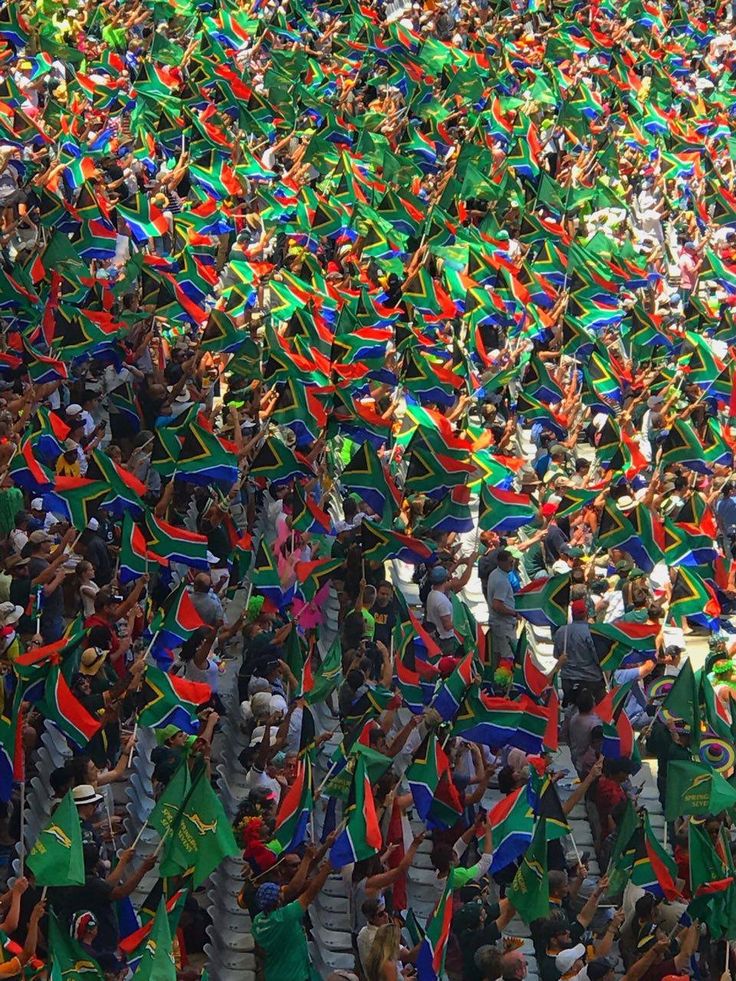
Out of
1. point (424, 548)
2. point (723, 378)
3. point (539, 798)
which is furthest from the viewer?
point (723, 378)

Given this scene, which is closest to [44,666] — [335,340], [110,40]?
[335,340]

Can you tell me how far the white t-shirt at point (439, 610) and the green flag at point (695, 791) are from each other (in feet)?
10.9

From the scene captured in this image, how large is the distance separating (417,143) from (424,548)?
43.5 feet

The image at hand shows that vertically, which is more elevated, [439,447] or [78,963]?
[78,963]

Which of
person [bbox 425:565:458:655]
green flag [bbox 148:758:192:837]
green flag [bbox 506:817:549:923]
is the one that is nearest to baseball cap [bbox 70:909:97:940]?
green flag [bbox 148:758:192:837]

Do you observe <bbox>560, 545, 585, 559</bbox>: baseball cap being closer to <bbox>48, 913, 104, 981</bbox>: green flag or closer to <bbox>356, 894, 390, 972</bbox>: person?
<bbox>356, 894, 390, 972</bbox>: person

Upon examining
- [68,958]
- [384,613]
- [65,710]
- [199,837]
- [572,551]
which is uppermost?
[68,958]

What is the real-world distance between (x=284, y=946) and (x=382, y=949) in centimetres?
63

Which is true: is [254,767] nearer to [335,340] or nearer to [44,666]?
[44,666]

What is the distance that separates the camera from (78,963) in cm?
1108

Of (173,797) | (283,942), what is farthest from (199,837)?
(283,942)

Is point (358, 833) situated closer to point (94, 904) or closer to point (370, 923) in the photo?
point (370, 923)

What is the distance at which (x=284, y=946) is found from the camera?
40.4 feet

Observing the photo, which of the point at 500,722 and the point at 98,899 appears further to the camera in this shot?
the point at 500,722
